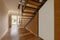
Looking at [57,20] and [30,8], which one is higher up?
[30,8]

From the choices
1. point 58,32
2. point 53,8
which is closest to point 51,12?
point 53,8

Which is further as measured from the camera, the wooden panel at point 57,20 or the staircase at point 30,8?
the staircase at point 30,8

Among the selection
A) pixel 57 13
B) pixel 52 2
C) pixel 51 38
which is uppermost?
pixel 52 2

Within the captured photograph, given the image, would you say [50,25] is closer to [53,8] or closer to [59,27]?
[59,27]

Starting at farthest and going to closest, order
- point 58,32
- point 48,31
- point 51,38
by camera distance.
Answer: point 48,31 → point 51,38 → point 58,32

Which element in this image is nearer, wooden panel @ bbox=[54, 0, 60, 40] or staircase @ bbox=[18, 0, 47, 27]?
wooden panel @ bbox=[54, 0, 60, 40]

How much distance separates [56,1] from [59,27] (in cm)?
51

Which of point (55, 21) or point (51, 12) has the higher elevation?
point (51, 12)

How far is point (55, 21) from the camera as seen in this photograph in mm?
2078

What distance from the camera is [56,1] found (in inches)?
81.3

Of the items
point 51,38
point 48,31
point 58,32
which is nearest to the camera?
point 58,32

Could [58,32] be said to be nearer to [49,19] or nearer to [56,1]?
[49,19]

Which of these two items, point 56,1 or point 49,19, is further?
point 49,19

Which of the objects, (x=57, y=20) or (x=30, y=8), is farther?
(x=30, y=8)
